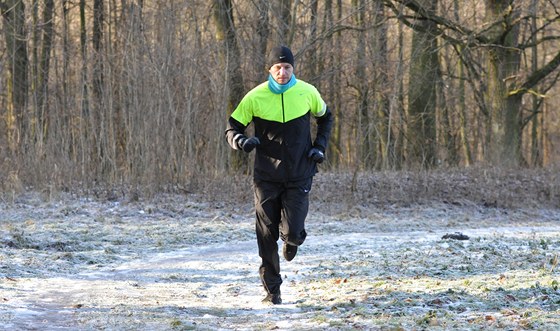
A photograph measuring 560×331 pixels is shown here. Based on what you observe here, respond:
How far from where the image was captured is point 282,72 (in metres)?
7.34

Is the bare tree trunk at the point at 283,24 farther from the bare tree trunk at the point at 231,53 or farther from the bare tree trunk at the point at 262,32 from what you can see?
the bare tree trunk at the point at 231,53

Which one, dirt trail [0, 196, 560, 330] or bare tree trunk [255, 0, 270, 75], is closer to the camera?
dirt trail [0, 196, 560, 330]

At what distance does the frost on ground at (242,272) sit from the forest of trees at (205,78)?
5.67 ft

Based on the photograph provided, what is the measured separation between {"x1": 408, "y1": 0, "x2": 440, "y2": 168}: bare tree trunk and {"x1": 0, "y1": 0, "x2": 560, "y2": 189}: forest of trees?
0.04 meters

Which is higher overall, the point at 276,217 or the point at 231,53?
the point at 231,53

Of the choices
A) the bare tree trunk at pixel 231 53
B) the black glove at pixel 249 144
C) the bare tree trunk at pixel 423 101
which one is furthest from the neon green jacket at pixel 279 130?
the bare tree trunk at pixel 423 101

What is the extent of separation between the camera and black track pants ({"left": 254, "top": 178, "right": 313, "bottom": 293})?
743cm

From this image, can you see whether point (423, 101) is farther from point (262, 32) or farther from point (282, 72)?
point (282, 72)

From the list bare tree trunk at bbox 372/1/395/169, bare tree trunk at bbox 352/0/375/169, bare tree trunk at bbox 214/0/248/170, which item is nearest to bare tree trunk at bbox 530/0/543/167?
bare tree trunk at bbox 372/1/395/169

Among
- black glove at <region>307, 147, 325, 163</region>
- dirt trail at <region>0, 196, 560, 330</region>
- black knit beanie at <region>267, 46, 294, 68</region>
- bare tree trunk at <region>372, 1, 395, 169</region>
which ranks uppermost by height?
bare tree trunk at <region>372, 1, 395, 169</region>

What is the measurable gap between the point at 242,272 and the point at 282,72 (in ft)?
10.1

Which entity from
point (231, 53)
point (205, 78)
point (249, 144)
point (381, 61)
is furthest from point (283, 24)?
point (249, 144)

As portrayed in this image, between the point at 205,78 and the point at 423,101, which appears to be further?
the point at 423,101

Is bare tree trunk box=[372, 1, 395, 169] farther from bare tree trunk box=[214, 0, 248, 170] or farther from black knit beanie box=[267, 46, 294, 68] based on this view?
black knit beanie box=[267, 46, 294, 68]
